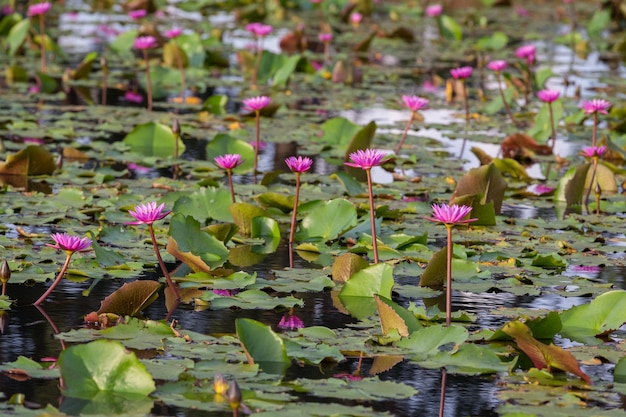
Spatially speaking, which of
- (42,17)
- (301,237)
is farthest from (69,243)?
(42,17)

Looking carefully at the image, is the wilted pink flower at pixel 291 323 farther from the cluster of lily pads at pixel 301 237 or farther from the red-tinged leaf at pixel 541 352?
the red-tinged leaf at pixel 541 352

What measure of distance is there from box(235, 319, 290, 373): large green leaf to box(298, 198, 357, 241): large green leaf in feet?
5.05

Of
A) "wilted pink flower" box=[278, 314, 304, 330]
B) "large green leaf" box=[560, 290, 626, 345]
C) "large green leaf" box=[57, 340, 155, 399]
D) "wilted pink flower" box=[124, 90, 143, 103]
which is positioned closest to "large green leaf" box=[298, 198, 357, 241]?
"wilted pink flower" box=[278, 314, 304, 330]

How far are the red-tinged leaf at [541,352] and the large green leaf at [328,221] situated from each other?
1.48m

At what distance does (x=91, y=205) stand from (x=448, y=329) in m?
2.19

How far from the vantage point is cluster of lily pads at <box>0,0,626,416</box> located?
9.70 ft

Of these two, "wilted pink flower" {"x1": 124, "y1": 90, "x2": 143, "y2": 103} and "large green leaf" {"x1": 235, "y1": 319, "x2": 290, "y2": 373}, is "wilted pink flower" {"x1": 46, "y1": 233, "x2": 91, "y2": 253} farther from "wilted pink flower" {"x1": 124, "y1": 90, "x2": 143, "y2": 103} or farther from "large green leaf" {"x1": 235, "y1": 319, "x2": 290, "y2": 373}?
"wilted pink flower" {"x1": 124, "y1": 90, "x2": 143, "y2": 103}

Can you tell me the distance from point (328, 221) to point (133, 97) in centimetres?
386

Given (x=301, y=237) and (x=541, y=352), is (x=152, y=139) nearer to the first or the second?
(x=301, y=237)

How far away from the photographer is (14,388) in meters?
2.79

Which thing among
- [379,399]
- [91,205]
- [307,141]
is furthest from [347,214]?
[307,141]

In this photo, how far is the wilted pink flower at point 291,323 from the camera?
3439 mm

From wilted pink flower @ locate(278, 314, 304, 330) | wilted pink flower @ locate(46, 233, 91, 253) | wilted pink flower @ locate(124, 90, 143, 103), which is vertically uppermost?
wilted pink flower @ locate(46, 233, 91, 253)

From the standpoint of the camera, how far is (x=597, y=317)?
3.44 meters
